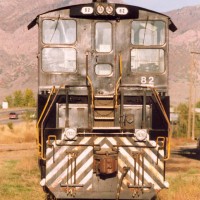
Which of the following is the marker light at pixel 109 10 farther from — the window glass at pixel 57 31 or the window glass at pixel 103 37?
the window glass at pixel 57 31

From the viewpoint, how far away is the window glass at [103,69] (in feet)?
38.2

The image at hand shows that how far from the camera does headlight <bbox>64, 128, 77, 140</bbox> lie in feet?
32.1

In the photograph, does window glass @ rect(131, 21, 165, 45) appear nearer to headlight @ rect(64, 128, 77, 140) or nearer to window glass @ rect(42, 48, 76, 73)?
window glass @ rect(42, 48, 76, 73)

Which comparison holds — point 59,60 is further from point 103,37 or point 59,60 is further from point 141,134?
point 141,134

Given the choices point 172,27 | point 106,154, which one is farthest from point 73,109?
point 172,27

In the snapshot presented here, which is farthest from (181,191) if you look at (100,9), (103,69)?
(100,9)

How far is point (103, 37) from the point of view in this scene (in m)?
11.5

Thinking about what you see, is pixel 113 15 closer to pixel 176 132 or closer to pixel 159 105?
pixel 159 105

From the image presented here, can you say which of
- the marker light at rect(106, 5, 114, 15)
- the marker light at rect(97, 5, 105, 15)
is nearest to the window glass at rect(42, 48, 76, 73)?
the marker light at rect(97, 5, 105, 15)

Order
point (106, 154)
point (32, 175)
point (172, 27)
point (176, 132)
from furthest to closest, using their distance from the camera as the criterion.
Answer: point (176, 132), point (32, 175), point (172, 27), point (106, 154)

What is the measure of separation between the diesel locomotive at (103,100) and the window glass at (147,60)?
0.02 m

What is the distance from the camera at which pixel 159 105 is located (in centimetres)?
1060

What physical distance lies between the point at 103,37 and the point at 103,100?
5.18ft

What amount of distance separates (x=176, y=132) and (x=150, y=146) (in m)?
39.0
